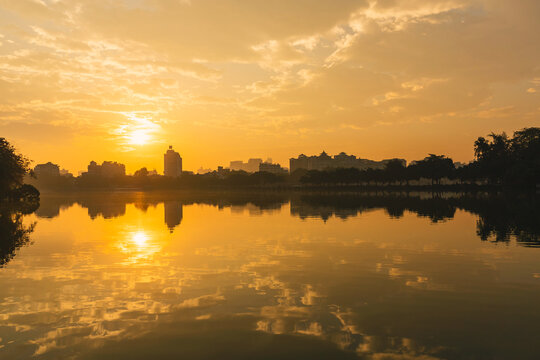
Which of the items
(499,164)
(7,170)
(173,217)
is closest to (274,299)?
(173,217)

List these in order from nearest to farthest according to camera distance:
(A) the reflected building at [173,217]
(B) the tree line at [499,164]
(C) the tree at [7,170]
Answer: (A) the reflected building at [173,217] < (C) the tree at [7,170] < (B) the tree line at [499,164]

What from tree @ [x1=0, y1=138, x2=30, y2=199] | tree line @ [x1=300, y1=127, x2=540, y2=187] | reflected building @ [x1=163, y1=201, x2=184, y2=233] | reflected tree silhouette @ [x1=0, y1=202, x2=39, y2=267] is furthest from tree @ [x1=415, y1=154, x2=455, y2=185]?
reflected tree silhouette @ [x1=0, y1=202, x2=39, y2=267]

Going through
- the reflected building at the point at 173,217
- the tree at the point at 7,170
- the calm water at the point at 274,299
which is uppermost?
the tree at the point at 7,170

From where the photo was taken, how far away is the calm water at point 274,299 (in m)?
10.7

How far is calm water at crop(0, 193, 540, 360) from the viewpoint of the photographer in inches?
420

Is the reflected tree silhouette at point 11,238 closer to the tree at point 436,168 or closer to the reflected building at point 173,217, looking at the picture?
the reflected building at point 173,217

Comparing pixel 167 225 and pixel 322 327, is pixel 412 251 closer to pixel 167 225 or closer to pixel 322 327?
pixel 322 327

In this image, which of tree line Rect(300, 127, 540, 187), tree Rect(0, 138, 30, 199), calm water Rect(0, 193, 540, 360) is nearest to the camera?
calm water Rect(0, 193, 540, 360)

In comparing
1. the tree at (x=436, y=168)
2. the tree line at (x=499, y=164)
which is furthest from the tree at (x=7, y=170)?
the tree at (x=436, y=168)

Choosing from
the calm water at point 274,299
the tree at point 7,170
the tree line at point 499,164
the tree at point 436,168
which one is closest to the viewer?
the calm water at point 274,299

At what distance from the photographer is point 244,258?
890 inches

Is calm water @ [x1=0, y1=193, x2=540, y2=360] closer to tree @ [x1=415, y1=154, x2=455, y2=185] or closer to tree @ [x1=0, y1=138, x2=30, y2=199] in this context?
tree @ [x1=0, y1=138, x2=30, y2=199]

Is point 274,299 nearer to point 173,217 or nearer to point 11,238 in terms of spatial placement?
point 11,238

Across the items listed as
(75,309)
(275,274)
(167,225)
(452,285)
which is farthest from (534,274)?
(167,225)
